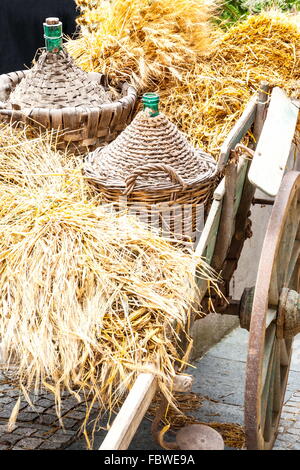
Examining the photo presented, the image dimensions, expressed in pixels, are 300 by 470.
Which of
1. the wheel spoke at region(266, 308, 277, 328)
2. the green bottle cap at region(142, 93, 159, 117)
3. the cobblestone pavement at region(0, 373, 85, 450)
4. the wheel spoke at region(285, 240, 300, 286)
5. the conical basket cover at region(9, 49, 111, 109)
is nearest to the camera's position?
the wheel spoke at region(266, 308, 277, 328)

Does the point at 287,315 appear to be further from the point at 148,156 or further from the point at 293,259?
the point at 148,156

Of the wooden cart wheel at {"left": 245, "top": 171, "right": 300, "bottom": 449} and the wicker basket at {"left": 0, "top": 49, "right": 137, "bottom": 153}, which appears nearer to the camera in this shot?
the wooden cart wheel at {"left": 245, "top": 171, "right": 300, "bottom": 449}

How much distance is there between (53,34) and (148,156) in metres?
0.86

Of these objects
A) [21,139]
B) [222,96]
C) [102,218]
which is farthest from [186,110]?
[102,218]

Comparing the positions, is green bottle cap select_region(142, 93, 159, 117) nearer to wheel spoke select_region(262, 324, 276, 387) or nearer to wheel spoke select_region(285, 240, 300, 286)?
wheel spoke select_region(285, 240, 300, 286)

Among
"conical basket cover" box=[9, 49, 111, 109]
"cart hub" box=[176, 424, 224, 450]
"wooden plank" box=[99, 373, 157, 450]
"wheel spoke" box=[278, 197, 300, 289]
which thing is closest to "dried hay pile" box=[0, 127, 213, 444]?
"wooden plank" box=[99, 373, 157, 450]

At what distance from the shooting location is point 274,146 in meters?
2.77

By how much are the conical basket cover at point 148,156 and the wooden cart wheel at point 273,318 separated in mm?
375

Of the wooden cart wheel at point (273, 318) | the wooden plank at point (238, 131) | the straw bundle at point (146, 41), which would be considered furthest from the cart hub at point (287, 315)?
the straw bundle at point (146, 41)

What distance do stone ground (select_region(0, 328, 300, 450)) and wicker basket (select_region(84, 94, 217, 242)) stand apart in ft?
2.76

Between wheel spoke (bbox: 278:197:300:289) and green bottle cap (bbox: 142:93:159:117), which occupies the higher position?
green bottle cap (bbox: 142:93:159:117)

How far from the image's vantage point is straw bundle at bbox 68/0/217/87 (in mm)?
3701

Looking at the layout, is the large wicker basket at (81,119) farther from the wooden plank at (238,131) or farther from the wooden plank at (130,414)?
the wooden plank at (130,414)

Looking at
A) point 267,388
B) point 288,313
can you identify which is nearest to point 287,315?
point 288,313
